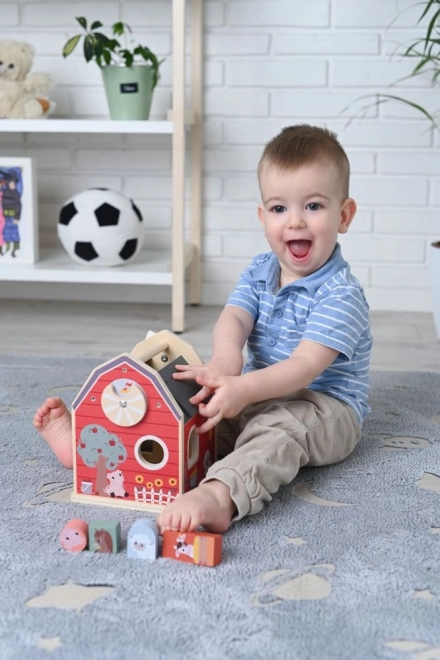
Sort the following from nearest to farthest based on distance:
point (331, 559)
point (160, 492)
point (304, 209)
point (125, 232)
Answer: point (331, 559)
point (160, 492)
point (304, 209)
point (125, 232)

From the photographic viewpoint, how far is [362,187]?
212cm

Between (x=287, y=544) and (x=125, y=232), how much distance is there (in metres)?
1.15

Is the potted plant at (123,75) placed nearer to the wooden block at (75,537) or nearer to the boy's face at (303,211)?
the boy's face at (303,211)

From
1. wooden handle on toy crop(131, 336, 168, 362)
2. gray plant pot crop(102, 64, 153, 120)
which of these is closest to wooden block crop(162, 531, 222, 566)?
wooden handle on toy crop(131, 336, 168, 362)

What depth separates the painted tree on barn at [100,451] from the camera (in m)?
1.00

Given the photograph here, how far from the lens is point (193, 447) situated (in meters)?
1.03

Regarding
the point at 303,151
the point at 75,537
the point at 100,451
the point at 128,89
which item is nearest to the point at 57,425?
the point at 100,451

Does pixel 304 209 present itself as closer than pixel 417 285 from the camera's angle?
Yes

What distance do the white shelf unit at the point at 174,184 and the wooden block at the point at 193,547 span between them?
3.43 feet

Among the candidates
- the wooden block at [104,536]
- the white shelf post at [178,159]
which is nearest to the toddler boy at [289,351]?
the wooden block at [104,536]

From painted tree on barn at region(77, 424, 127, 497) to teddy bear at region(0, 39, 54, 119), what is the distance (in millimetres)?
1129

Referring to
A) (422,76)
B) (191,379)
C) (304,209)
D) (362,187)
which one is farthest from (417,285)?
(191,379)

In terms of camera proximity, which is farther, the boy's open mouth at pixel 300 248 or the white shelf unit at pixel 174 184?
the white shelf unit at pixel 174 184

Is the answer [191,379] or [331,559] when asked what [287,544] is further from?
[191,379]
